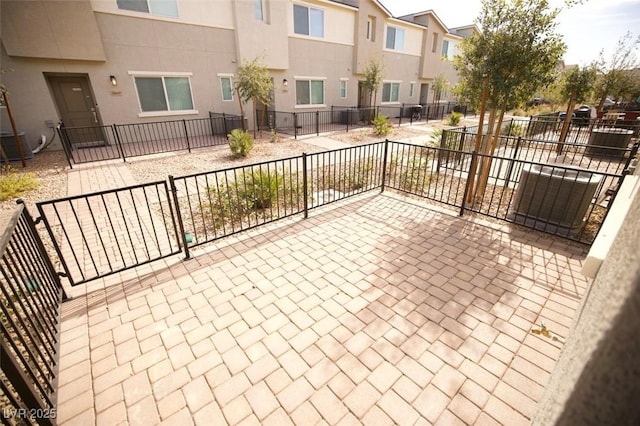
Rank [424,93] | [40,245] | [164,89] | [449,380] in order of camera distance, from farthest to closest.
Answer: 1. [424,93]
2. [164,89]
3. [40,245]
4. [449,380]

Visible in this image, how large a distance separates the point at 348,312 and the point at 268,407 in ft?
3.94

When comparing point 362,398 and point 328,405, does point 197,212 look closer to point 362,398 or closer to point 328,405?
point 328,405

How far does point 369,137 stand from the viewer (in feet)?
43.3

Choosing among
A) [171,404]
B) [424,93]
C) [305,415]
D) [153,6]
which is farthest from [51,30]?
[424,93]

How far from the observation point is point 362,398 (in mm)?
2271

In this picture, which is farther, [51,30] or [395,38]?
[395,38]

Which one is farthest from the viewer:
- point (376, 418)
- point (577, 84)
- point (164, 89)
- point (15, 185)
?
point (164, 89)

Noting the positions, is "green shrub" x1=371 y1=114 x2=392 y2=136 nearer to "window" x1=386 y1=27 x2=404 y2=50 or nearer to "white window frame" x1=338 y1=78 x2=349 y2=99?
"white window frame" x1=338 y1=78 x2=349 y2=99

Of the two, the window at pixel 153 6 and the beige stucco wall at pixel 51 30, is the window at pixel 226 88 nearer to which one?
the window at pixel 153 6

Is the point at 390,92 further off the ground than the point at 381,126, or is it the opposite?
the point at 390,92

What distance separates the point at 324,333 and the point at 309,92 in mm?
15968

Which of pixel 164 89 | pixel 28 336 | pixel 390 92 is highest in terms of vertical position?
pixel 164 89

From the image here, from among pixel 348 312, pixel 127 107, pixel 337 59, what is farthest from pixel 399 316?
pixel 337 59

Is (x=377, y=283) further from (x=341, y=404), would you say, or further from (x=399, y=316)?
(x=341, y=404)
